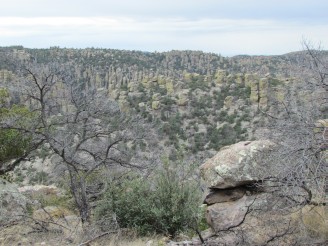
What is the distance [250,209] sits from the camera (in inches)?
277

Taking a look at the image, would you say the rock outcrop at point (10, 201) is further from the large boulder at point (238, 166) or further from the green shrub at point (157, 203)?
the large boulder at point (238, 166)

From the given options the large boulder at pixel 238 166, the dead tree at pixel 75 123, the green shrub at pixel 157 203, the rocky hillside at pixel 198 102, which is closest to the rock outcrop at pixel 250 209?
the large boulder at pixel 238 166

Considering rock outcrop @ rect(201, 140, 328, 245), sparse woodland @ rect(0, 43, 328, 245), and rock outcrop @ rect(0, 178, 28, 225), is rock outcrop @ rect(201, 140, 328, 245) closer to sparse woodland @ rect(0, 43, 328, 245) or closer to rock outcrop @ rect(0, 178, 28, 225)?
sparse woodland @ rect(0, 43, 328, 245)

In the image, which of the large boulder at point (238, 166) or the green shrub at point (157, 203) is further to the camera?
the green shrub at point (157, 203)

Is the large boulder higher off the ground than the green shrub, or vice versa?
the large boulder

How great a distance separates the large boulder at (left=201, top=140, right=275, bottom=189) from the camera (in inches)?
309

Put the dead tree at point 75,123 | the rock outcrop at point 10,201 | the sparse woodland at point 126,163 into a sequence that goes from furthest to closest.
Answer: the rock outcrop at point 10,201
the dead tree at point 75,123
the sparse woodland at point 126,163

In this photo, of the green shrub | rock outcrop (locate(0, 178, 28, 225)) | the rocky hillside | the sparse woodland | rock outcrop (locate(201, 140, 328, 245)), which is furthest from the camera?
the rocky hillside

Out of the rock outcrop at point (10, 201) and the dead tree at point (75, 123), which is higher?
the dead tree at point (75, 123)

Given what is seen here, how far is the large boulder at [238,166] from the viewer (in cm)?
784

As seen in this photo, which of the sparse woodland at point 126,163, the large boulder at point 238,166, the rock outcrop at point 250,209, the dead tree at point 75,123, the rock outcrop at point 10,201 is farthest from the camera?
the rock outcrop at point 10,201

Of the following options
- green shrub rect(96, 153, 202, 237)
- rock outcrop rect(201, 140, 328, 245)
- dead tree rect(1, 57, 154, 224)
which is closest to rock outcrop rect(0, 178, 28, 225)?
dead tree rect(1, 57, 154, 224)

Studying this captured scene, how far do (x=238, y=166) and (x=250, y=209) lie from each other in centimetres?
107

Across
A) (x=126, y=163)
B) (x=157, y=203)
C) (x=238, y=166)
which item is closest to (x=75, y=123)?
(x=126, y=163)
